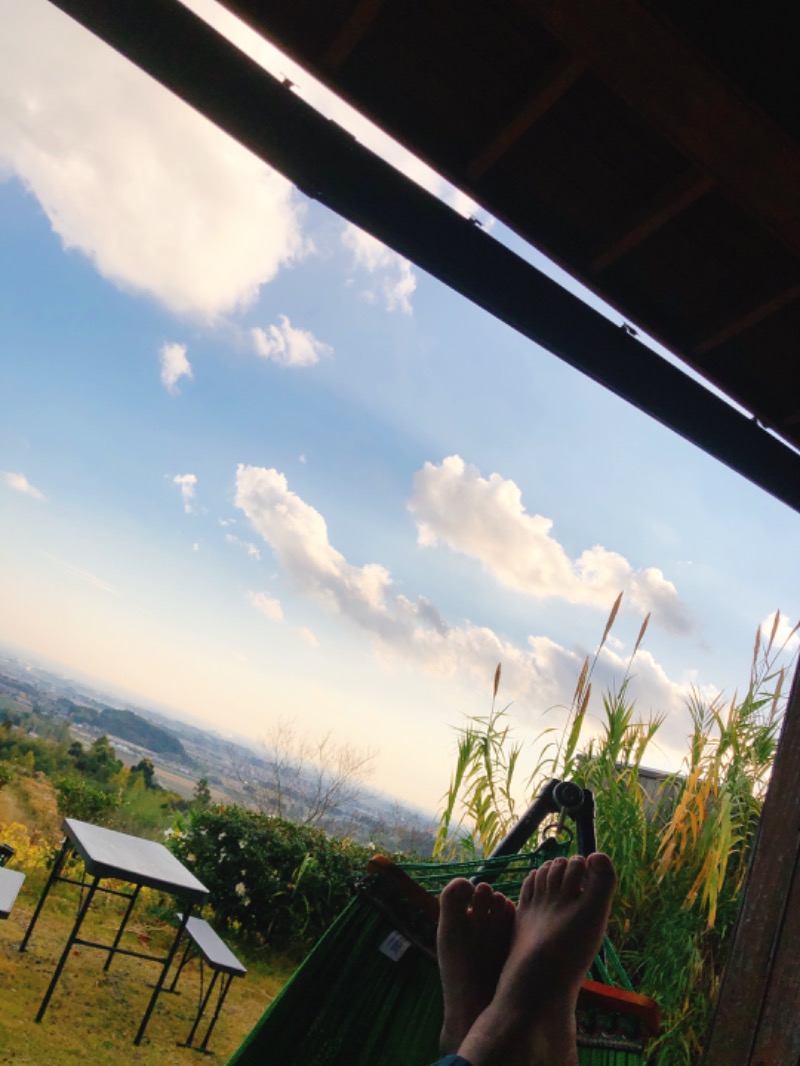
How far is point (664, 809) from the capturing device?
3.31 m

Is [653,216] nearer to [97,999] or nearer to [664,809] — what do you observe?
[664,809]

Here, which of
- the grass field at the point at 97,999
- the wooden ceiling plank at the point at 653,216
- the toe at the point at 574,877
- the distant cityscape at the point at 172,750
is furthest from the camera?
the distant cityscape at the point at 172,750

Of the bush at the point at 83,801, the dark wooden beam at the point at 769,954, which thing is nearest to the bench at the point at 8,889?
the dark wooden beam at the point at 769,954

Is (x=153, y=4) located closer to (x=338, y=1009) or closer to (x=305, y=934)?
(x=338, y=1009)

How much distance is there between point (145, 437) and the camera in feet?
58.8

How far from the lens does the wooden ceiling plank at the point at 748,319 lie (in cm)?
126

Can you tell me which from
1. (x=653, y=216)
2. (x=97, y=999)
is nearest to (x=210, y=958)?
(x=97, y=999)

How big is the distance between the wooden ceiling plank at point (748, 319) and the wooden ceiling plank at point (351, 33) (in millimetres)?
796

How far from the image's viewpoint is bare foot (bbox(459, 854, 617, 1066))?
919 millimetres

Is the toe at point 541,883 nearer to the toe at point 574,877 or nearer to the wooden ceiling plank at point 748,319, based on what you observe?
the toe at point 574,877

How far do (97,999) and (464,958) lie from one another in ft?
8.27

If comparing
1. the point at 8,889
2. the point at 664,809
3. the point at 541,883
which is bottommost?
the point at 8,889

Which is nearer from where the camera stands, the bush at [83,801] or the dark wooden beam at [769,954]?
the dark wooden beam at [769,954]

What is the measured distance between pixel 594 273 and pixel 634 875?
2.47 metres
